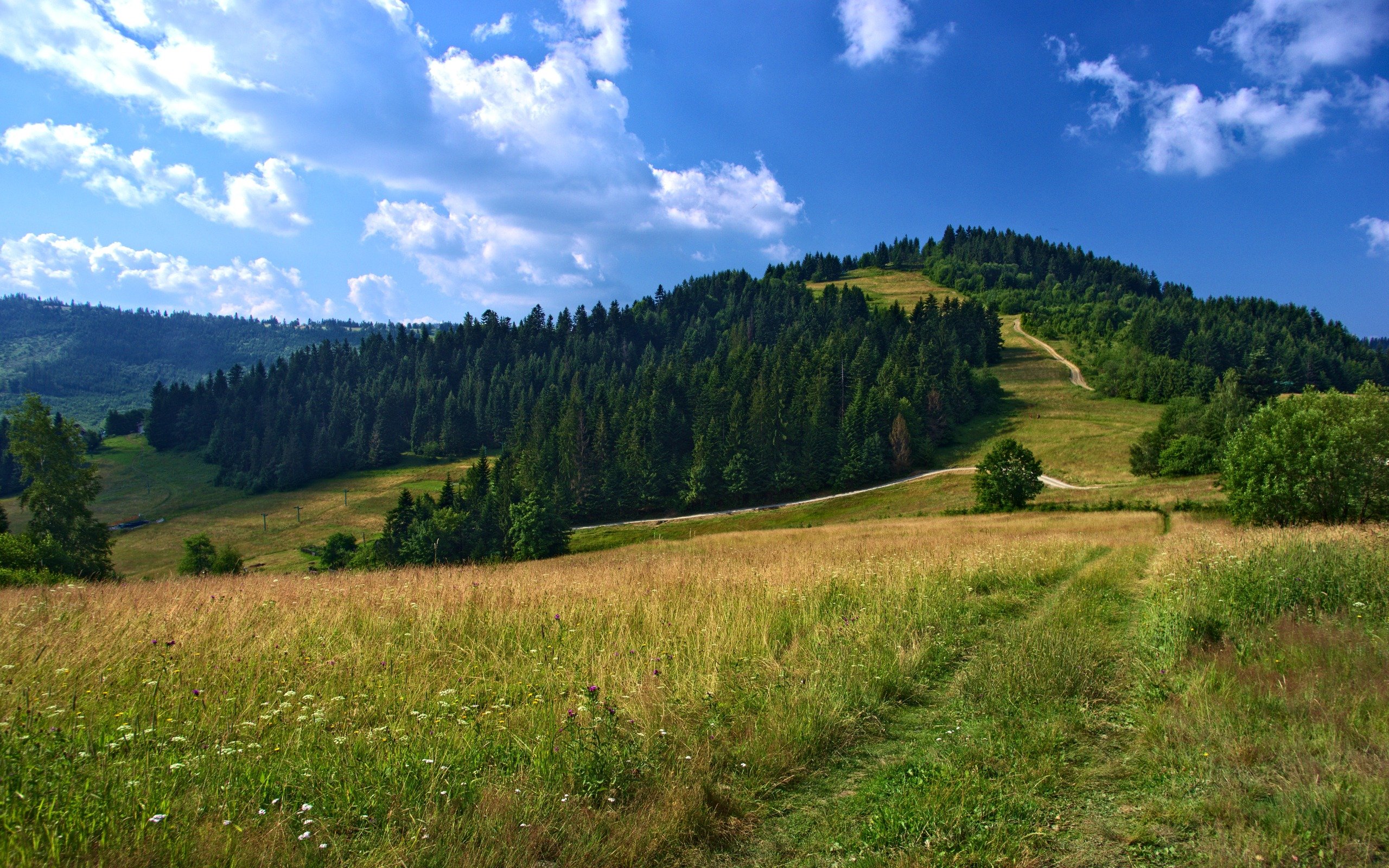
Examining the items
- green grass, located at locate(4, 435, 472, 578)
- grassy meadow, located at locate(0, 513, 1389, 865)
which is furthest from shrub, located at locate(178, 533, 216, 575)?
grassy meadow, located at locate(0, 513, 1389, 865)

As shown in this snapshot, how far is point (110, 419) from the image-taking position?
7032 inches

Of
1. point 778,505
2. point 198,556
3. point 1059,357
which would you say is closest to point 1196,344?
point 1059,357

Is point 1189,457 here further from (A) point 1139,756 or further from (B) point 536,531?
(A) point 1139,756

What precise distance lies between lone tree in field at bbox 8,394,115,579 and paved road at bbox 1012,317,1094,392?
14538cm

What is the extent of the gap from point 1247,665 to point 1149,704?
131 centimetres

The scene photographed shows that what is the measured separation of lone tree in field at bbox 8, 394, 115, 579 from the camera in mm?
45750

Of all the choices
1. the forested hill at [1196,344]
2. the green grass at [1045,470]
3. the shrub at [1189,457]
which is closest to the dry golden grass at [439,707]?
the green grass at [1045,470]

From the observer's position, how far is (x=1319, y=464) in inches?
1193

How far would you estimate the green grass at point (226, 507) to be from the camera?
8750 cm

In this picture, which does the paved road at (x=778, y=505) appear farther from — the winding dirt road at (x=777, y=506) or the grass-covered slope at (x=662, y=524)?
the grass-covered slope at (x=662, y=524)

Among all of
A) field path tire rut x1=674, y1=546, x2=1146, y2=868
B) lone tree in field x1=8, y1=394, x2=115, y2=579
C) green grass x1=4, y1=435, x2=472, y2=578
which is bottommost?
green grass x1=4, y1=435, x2=472, y2=578

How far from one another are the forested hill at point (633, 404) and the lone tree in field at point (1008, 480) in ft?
108

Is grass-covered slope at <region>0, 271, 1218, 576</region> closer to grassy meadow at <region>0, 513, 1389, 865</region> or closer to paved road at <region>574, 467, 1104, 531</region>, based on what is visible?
paved road at <region>574, 467, 1104, 531</region>

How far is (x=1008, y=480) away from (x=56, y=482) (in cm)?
7655
